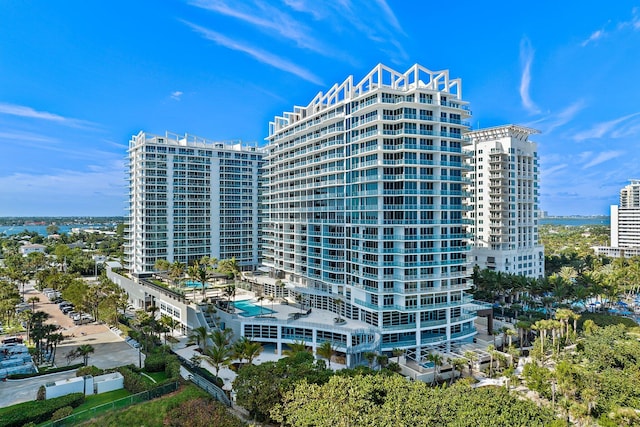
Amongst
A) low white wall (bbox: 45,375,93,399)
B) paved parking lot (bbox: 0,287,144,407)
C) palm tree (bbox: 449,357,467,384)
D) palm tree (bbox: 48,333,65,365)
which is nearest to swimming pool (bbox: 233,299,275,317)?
paved parking lot (bbox: 0,287,144,407)

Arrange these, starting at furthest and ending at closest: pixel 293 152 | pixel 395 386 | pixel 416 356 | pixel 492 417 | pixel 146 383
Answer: pixel 293 152, pixel 416 356, pixel 146 383, pixel 395 386, pixel 492 417

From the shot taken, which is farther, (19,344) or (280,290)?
(280,290)

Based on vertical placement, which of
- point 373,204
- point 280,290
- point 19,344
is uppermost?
point 373,204

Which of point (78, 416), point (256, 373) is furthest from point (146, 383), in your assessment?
point (256, 373)

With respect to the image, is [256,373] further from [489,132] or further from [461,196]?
[489,132]

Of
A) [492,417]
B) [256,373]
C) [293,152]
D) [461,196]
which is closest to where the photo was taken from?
[492,417]

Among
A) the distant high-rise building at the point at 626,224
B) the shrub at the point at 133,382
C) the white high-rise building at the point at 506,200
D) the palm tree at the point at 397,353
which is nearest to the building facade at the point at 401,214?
the palm tree at the point at 397,353

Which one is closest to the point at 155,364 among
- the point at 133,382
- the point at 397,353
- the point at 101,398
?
the point at 133,382
